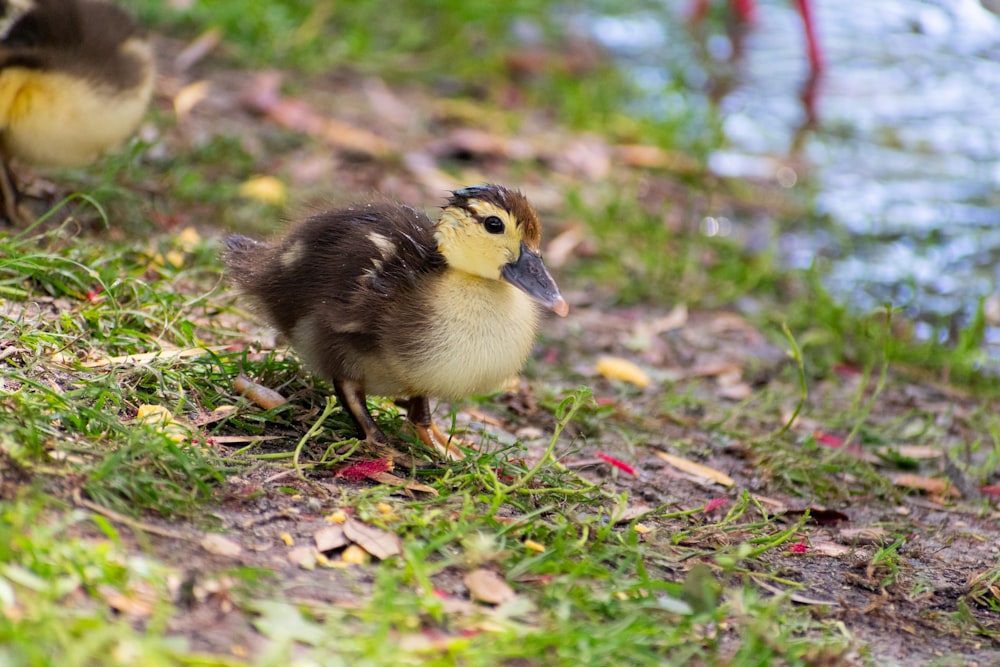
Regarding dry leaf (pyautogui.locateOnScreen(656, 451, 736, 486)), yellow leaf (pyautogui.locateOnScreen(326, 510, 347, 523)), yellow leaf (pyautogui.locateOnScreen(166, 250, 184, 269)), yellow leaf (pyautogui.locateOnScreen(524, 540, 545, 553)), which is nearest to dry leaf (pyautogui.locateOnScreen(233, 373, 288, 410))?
yellow leaf (pyautogui.locateOnScreen(326, 510, 347, 523))

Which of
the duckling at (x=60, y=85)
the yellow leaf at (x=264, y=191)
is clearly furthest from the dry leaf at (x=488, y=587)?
the yellow leaf at (x=264, y=191)

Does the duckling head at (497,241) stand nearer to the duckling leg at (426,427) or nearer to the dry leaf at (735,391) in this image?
the duckling leg at (426,427)

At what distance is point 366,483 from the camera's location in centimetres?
329

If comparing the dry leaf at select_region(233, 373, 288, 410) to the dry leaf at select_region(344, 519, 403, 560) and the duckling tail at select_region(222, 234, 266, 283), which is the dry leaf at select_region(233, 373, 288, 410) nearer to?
the duckling tail at select_region(222, 234, 266, 283)

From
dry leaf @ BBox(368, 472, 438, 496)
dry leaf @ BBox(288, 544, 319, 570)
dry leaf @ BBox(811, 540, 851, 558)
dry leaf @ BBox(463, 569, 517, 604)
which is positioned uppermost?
dry leaf @ BBox(288, 544, 319, 570)

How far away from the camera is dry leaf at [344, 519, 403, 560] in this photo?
9.47 feet

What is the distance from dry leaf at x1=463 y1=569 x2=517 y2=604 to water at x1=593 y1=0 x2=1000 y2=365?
3.28 meters

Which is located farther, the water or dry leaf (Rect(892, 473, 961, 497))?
the water

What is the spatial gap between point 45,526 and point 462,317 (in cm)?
124

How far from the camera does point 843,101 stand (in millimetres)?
8828

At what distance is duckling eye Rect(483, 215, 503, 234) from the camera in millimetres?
3367

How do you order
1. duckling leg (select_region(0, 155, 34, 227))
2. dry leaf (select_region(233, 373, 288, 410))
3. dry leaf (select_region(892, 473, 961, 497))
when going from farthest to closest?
1. duckling leg (select_region(0, 155, 34, 227))
2. dry leaf (select_region(892, 473, 961, 497))
3. dry leaf (select_region(233, 373, 288, 410))

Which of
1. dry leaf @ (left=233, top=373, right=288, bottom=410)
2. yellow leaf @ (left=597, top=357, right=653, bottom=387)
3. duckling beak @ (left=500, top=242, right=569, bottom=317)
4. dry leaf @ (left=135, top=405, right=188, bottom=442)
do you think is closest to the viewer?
dry leaf @ (left=135, top=405, right=188, bottom=442)

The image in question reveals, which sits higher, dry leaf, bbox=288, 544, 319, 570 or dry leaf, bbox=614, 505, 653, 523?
dry leaf, bbox=288, 544, 319, 570
